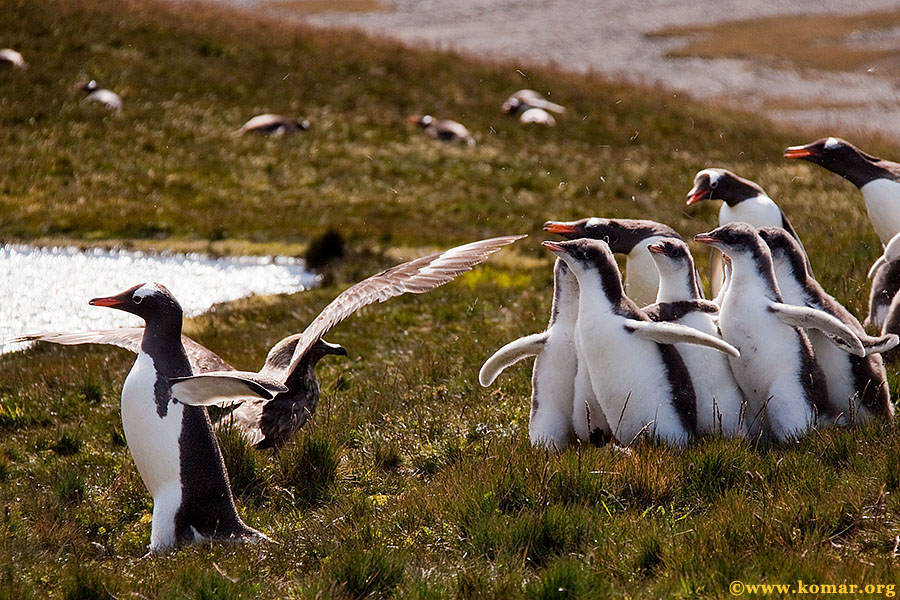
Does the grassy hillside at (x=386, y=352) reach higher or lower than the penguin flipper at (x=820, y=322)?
lower

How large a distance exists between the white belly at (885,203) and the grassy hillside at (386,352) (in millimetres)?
892

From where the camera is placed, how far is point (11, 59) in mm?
24672

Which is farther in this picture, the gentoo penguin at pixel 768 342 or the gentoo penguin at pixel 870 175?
the gentoo penguin at pixel 870 175

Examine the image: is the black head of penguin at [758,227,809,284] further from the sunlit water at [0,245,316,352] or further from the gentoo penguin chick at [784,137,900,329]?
the sunlit water at [0,245,316,352]

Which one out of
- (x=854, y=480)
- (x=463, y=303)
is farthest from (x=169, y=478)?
(x=463, y=303)

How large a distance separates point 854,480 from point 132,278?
11.0 metres

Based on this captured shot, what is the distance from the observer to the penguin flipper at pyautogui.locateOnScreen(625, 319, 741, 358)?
5816 millimetres

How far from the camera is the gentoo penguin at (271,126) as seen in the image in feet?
79.9

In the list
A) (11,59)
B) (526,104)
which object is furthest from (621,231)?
(11,59)

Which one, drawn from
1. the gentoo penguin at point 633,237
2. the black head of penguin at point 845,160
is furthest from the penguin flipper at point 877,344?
the black head of penguin at point 845,160

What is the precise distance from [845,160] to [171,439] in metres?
6.43

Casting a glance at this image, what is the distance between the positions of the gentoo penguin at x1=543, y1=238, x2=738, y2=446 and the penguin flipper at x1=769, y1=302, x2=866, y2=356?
0.64 metres

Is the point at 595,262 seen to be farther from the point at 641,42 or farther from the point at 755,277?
the point at 641,42

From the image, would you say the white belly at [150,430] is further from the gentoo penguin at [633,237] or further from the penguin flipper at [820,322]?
the penguin flipper at [820,322]
